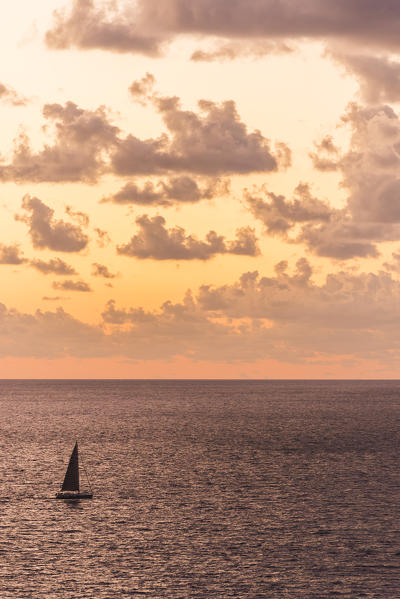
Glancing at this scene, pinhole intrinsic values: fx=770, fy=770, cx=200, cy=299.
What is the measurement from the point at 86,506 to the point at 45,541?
60.4 feet

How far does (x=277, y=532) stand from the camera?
76.2 meters

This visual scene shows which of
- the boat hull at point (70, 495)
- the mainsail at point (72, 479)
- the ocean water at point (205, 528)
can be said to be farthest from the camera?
the mainsail at point (72, 479)

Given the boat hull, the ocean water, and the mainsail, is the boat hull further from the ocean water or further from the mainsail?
the ocean water

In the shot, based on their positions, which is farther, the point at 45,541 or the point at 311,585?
the point at 45,541

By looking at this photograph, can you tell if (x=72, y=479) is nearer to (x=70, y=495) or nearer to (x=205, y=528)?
(x=70, y=495)

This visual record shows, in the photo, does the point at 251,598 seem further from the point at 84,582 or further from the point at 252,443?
the point at 252,443

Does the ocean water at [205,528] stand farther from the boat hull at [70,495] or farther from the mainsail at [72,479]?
the mainsail at [72,479]

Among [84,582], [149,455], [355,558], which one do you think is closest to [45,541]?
[84,582]

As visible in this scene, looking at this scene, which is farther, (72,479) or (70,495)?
(72,479)

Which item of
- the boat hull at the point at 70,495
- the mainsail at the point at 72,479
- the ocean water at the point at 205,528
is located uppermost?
the mainsail at the point at 72,479

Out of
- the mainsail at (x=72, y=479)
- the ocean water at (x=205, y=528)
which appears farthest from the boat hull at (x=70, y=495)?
the ocean water at (x=205, y=528)

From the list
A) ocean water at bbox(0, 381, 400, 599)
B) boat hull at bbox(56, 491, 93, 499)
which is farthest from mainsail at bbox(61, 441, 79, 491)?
ocean water at bbox(0, 381, 400, 599)

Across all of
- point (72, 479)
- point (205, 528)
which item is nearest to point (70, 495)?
point (72, 479)

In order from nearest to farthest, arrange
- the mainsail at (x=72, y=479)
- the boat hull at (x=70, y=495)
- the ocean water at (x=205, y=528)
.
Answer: the ocean water at (x=205, y=528) < the boat hull at (x=70, y=495) < the mainsail at (x=72, y=479)
